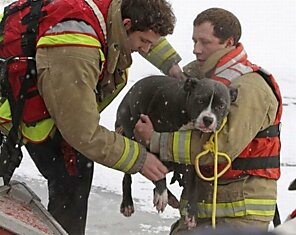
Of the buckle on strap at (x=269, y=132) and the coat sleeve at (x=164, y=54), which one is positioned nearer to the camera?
the buckle on strap at (x=269, y=132)

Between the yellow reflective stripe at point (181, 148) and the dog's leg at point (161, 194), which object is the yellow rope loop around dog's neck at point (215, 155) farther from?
the dog's leg at point (161, 194)

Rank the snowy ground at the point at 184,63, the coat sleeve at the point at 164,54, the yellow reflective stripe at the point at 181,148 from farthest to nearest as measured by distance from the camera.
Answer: the snowy ground at the point at 184,63 < the coat sleeve at the point at 164,54 < the yellow reflective stripe at the point at 181,148

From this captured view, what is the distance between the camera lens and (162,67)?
4113 mm

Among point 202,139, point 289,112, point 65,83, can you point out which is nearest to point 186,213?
point 202,139

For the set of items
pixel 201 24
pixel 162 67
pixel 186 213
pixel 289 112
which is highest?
pixel 201 24

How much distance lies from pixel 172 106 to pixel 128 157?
0.58 meters

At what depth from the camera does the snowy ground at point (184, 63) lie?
17.4 feet

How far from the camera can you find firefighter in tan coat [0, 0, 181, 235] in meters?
3.17

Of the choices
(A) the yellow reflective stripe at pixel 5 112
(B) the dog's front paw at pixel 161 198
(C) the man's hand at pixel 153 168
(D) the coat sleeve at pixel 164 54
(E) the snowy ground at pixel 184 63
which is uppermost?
(D) the coat sleeve at pixel 164 54

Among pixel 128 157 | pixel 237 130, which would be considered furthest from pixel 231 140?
pixel 128 157

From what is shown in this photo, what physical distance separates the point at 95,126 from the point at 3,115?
0.50m

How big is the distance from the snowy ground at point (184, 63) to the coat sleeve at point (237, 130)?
176 centimetres

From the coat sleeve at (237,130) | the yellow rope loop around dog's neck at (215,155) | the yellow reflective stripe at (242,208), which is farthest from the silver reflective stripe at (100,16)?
the yellow reflective stripe at (242,208)

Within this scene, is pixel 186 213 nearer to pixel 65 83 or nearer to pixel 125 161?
pixel 125 161
